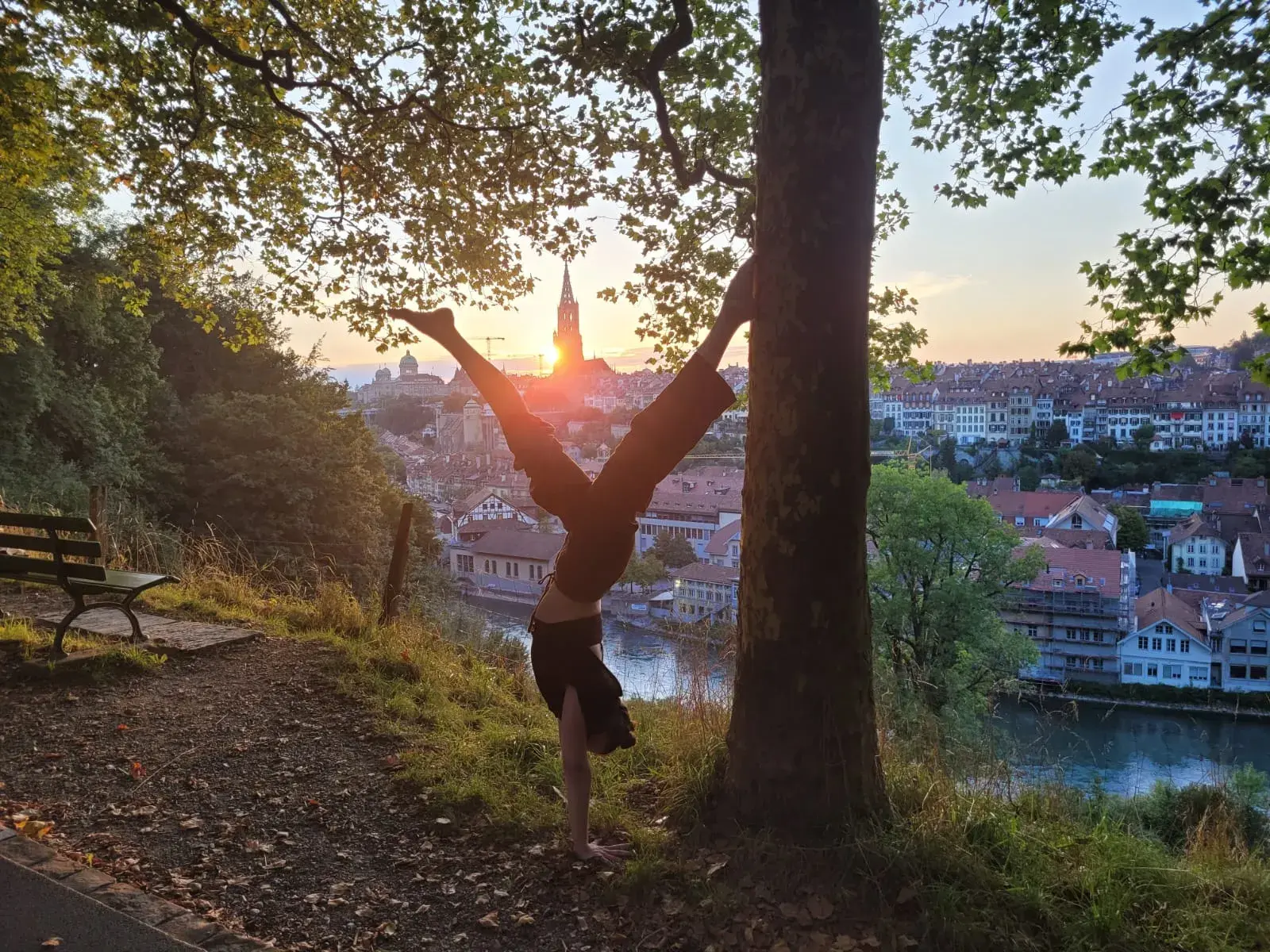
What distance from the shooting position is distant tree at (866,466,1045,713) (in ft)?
80.6

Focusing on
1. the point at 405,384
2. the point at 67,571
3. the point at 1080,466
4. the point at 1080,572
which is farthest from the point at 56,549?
the point at 405,384

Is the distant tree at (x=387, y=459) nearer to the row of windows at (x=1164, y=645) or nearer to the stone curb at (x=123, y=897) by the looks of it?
the stone curb at (x=123, y=897)

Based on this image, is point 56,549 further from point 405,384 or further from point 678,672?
point 405,384

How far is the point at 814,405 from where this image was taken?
109 inches

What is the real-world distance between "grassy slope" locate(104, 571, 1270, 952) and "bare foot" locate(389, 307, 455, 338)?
6.39ft

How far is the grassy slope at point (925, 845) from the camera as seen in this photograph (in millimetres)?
2318

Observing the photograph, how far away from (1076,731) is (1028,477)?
5701 cm

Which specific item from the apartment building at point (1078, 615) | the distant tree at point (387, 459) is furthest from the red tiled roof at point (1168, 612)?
the distant tree at point (387, 459)

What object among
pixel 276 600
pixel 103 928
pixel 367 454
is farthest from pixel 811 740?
pixel 367 454

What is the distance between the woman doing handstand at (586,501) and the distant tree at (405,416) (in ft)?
285

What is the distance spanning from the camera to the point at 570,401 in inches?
2060

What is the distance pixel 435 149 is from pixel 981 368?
100 meters

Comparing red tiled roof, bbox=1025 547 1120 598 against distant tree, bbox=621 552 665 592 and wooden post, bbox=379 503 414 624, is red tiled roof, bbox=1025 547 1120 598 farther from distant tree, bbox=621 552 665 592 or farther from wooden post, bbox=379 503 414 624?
wooden post, bbox=379 503 414 624

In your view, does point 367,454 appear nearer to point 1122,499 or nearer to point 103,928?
point 103,928
